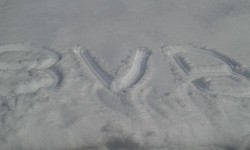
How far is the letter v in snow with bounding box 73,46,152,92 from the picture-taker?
3.03 meters

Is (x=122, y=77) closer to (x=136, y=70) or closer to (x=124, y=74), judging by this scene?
(x=124, y=74)

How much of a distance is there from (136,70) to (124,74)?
168 mm

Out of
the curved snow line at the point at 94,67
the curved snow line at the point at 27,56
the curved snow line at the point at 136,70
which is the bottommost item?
the curved snow line at the point at 27,56

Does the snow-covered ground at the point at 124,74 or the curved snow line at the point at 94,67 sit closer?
the snow-covered ground at the point at 124,74

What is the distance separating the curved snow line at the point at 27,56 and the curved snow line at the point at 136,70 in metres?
0.80

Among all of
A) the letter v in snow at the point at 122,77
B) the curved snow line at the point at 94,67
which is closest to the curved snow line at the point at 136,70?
the letter v in snow at the point at 122,77

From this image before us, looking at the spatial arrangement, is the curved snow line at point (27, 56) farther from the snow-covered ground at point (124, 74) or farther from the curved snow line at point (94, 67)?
the curved snow line at point (94, 67)

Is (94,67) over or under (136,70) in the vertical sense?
under

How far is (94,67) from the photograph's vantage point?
325 centimetres

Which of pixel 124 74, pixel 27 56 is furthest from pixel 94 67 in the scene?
pixel 27 56

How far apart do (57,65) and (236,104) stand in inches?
70.4

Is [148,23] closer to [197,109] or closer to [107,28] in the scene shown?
[107,28]

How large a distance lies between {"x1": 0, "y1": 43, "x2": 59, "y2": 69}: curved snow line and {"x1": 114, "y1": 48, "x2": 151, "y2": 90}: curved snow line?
0.80 meters

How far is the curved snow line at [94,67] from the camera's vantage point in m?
3.08
